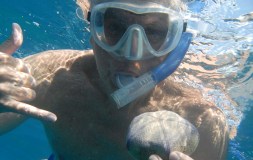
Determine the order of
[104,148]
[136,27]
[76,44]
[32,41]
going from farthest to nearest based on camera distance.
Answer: [32,41] < [76,44] < [104,148] < [136,27]

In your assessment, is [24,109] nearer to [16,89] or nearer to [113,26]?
[16,89]

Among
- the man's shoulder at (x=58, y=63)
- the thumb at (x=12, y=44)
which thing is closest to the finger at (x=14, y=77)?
the thumb at (x=12, y=44)

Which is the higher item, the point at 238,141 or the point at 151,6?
the point at 151,6

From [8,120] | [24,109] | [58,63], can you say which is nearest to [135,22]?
[24,109]

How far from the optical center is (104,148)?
403cm

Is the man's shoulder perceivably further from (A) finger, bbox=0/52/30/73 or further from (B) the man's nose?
(B) the man's nose

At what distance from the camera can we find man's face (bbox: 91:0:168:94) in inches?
125

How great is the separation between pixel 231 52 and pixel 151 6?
493 centimetres

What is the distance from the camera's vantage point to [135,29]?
311cm

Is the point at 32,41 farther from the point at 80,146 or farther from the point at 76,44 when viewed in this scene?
the point at 80,146

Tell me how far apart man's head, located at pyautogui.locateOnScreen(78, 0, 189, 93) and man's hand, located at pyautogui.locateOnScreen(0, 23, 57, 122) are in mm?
974

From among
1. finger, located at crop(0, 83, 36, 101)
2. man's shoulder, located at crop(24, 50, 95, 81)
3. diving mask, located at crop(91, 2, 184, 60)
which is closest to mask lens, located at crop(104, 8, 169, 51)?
diving mask, located at crop(91, 2, 184, 60)

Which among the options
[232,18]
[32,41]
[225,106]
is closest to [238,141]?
[225,106]

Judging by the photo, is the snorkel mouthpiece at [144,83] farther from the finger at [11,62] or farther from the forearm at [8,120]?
the forearm at [8,120]
